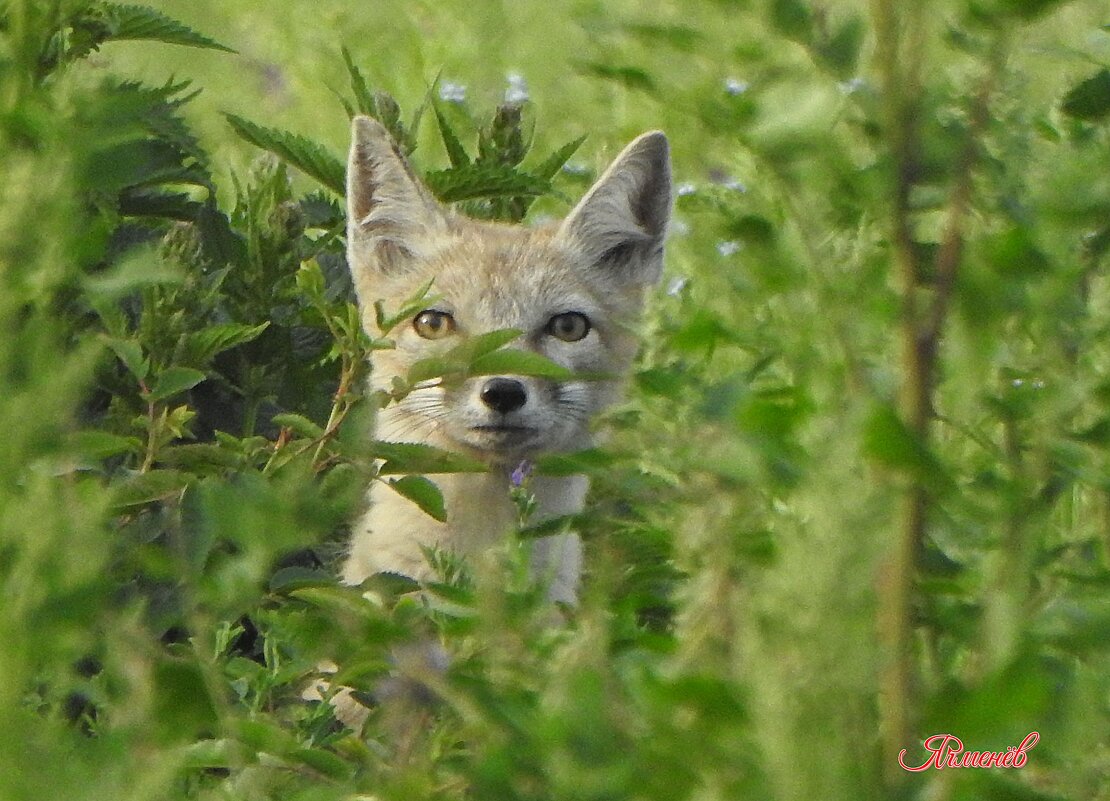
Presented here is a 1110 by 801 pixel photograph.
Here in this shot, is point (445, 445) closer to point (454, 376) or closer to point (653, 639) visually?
point (454, 376)

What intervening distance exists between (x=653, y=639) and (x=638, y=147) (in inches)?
131

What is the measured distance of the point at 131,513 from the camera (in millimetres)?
2807

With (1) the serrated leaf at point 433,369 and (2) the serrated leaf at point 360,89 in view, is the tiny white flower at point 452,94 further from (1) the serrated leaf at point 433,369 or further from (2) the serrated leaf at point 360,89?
(1) the serrated leaf at point 433,369

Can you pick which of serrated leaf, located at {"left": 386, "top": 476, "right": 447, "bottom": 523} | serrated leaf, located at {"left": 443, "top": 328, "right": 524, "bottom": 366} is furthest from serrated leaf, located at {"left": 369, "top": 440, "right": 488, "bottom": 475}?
serrated leaf, located at {"left": 443, "top": 328, "right": 524, "bottom": 366}

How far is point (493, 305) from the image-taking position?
474cm

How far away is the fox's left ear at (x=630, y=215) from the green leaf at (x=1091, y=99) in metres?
2.97

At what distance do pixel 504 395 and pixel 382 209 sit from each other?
786mm

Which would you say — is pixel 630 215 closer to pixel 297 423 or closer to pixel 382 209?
pixel 382 209

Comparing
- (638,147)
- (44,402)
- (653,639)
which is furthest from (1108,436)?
(638,147)

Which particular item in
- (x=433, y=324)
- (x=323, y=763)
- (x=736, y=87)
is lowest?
(x=323, y=763)

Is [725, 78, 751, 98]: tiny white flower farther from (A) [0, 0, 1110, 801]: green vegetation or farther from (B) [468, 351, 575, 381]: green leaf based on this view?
(B) [468, 351, 575, 381]: green leaf

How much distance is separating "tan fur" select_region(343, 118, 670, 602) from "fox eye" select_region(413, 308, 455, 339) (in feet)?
0.05

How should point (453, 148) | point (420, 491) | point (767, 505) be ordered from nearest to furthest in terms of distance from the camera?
point (767, 505) → point (420, 491) → point (453, 148)

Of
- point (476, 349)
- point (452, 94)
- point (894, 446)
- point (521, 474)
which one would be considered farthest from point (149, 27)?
point (452, 94)
